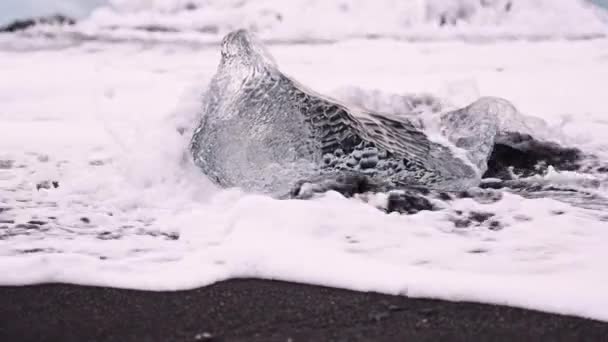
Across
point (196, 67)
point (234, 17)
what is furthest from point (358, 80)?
point (234, 17)

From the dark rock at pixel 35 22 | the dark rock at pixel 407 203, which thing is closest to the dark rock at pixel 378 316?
the dark rock at pixel 407 203

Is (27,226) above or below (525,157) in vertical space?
below

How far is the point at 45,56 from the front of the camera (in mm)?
6910

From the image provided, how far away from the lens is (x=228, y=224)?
8.47 ft

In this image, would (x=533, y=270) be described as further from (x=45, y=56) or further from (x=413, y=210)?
(x=45, y=56)

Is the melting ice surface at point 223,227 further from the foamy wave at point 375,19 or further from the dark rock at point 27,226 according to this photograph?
the foamy wave at point 375,19

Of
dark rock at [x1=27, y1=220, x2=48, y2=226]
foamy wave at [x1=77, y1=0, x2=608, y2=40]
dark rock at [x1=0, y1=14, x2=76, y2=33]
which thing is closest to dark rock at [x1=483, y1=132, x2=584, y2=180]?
dark rock at [x1=27, y1=220, x2=48, y2=226]

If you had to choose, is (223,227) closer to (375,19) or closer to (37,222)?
(37,222)

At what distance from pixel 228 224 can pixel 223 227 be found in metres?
0.02

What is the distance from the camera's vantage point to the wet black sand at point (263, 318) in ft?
5.87

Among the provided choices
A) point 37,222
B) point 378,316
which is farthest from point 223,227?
point 378,316

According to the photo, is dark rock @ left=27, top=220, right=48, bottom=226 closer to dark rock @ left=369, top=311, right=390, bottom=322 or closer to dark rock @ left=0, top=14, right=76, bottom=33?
dark rock @ left=369, top=311, right=390, bottom=322

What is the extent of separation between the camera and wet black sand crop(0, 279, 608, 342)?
1.79 metres

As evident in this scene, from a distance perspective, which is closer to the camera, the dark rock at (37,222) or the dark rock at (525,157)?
the dark rock at (37,222)
